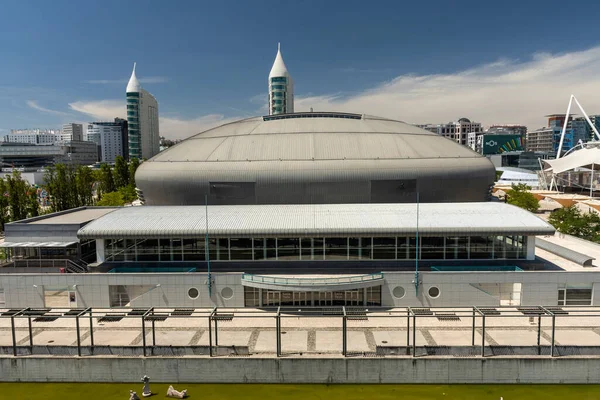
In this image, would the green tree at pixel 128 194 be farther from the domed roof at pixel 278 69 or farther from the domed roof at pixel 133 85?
the domed roof at pixel 133 85

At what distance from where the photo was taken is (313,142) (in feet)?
135

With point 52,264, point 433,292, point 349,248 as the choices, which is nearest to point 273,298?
point 349,248

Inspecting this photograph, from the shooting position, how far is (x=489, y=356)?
20781 mm

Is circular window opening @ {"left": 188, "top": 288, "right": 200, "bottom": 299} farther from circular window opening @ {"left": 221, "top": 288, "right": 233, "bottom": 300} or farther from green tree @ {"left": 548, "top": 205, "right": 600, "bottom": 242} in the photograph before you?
green tree @ {"left": 548, "top": 205, "right": 600, "bottom": 242}

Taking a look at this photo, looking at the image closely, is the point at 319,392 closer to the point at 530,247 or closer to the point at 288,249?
the point at 288,249

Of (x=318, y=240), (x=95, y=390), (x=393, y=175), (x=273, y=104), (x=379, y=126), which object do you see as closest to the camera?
(x=95, y=390)

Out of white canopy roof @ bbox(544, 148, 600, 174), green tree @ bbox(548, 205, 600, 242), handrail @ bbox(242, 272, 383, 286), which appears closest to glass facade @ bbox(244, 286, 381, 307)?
handrail @ bbox(242, 272, 383, 286)

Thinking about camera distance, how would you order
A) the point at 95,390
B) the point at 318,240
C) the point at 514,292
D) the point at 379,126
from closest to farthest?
1. the point at 95,390
2. the point at 514,292
3. the point at 318,240
4. the point at 379,126

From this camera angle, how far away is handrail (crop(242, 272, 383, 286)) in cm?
2725

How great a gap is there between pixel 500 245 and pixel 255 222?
19.3 m

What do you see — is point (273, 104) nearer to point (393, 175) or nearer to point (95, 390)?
point (393, 175)

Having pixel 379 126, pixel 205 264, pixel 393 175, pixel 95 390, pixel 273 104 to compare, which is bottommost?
pixel 95 390

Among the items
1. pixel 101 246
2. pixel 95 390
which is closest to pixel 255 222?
pixel 101 246

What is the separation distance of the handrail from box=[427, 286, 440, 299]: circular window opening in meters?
3.78
